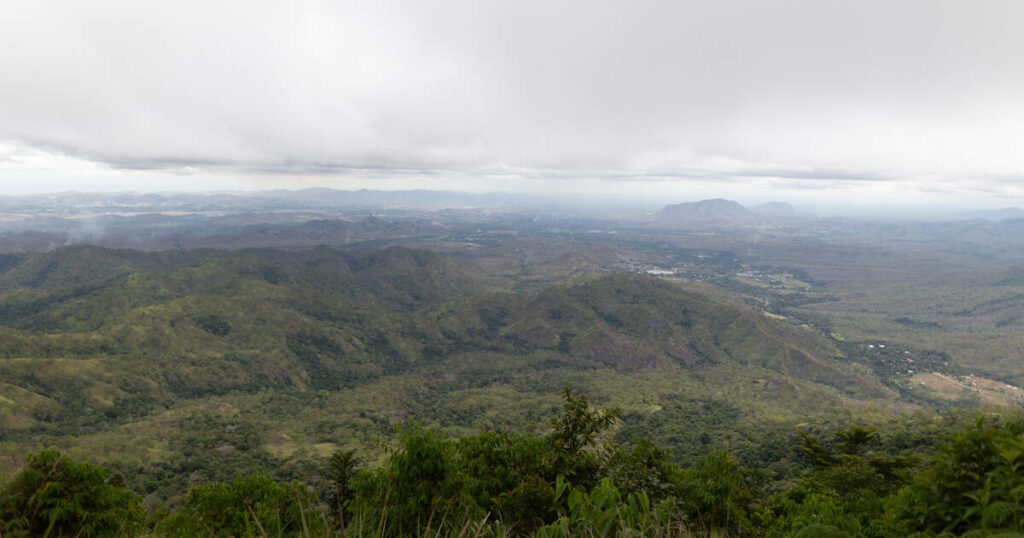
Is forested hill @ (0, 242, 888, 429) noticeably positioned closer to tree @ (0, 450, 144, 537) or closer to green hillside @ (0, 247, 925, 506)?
green hillside @ (0, 247, 925, 506)

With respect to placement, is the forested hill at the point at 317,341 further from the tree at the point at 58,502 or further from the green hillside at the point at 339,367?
the tree at the point at 58,502

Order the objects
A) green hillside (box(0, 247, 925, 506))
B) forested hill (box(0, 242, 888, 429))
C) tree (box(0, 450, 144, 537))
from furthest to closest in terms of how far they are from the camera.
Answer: forested hill (box(0, 242, 888, 429)), green hillside (box(0, 247, 925, 506)), tree (box(0, 450, 144, 537))

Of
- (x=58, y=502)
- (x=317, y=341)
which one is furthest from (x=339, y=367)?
(x=58, y=502)

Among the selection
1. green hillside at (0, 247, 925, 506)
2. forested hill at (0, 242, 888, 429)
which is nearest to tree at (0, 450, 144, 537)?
green hillside at (0, 247, 925, 506)

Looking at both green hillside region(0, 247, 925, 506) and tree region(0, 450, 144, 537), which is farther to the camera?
green hillside region(0, 247, 925, 506)

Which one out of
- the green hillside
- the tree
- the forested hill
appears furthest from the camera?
the forested hill

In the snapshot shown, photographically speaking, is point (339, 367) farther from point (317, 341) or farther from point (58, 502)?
point (58, 502)

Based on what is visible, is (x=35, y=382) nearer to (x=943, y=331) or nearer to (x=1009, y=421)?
(x=1009, y=421)

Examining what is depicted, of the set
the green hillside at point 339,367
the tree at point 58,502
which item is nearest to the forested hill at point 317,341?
the green hillside at point 339,367

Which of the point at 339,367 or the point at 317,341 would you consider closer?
the point at 339,367

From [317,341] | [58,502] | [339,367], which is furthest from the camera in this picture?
[317,341]

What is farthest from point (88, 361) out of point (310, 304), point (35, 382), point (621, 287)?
point (621, 287)
